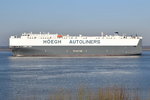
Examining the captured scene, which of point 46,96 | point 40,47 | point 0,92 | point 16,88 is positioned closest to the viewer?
point 46,96

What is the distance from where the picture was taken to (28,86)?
20109mm

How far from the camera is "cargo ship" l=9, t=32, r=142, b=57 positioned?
193ft

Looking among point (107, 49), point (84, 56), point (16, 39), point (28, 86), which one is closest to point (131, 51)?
point (107, 49)

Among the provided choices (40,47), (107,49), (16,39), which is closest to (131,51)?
(107,49)

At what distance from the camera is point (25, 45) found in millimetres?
58656

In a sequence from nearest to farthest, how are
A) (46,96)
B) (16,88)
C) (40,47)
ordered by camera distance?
(46,96) < (16,88) < (40,47)

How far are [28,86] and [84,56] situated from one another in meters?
39.7

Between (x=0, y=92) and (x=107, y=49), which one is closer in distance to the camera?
(x=0, y=92)

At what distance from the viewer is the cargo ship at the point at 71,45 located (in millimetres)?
58688

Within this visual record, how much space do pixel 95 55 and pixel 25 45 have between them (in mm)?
11476

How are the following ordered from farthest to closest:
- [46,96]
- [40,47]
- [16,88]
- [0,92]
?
[40,47] < [16,88] < [0,92] < [46,96]

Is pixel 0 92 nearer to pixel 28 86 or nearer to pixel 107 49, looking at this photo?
pixel 28 86

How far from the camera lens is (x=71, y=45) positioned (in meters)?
59.6

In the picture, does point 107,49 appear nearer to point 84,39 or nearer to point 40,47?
point 84,39
